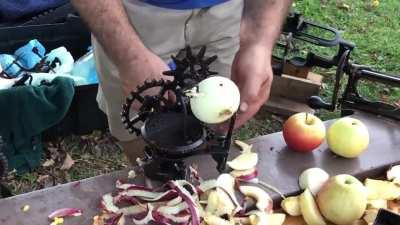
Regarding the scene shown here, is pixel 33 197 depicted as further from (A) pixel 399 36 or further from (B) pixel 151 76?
(A) pixel 399 36

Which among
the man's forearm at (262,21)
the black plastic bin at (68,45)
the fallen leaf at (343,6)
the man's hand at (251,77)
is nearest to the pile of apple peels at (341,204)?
the man's hand at (251,77)

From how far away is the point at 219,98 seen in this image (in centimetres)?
121

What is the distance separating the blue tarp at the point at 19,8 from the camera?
2939mm

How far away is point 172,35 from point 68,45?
4.37 feet

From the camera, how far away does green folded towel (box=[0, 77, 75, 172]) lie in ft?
8.50

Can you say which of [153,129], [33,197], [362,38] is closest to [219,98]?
[153,129]

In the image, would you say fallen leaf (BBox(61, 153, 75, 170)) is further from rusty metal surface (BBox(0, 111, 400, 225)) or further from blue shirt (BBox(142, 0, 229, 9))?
rusty metal surface (BBox(0, 111, 400, 225))

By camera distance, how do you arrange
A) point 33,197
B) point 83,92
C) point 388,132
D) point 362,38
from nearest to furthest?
point 33,197 → point 388,132 → point 83,92 → point 362,38


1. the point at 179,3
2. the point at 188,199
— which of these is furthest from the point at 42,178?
the point at 188,199

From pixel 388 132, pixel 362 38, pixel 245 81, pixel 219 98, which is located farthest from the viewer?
pixel 362 38

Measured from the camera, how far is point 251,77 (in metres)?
1.60

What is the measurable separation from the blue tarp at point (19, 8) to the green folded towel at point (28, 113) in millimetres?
510

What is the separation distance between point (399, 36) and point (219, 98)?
11.4 ft

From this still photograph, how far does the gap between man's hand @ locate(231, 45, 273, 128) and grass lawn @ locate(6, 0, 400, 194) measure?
1377 millimetres
